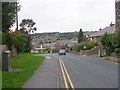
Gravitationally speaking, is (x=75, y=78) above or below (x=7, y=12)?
below

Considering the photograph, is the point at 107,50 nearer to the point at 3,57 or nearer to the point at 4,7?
the point at 4,7

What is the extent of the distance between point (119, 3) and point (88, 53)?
18.8 meters

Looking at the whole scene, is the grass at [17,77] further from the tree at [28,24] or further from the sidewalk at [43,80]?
the tree at [28,24]

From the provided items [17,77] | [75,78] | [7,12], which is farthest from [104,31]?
[17,77]

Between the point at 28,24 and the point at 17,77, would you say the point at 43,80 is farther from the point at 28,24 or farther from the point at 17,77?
the point at 28,24

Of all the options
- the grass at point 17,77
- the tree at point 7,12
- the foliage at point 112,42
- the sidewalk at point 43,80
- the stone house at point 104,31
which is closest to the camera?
the sidewalk at point 43,80

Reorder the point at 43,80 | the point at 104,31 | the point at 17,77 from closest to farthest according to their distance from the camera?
1. the point at 43,80
2. the point at 17,77
3. the point at 104,31

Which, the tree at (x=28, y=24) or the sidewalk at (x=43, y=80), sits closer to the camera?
the sidewalk at (x=43, y=80)

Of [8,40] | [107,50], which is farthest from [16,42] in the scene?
[107,50]

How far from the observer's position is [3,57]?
2655 centimetres

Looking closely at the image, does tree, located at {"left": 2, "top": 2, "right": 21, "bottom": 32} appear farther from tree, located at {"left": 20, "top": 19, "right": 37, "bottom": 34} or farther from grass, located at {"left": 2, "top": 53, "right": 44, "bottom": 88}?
tree, located at {"left": 20, "top": 19, "right": 37, "bottom": 34}

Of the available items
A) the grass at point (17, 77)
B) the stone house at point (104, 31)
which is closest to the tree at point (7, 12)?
the grass at point (17, 77)

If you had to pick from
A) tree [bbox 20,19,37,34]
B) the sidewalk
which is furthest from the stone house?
the sidewalk

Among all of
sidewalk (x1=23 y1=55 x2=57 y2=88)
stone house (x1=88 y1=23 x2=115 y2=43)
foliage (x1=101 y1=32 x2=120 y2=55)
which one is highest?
stone house (x1=88 y1=23 x2=115 y2=43)
